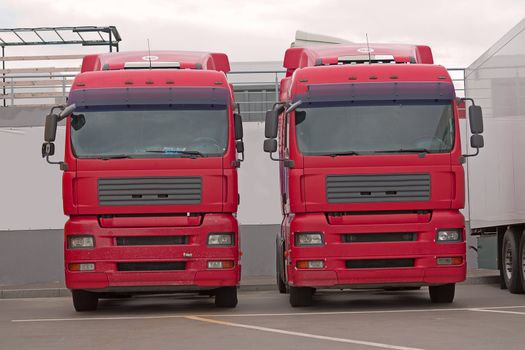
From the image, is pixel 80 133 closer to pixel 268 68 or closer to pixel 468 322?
pixel 468 322

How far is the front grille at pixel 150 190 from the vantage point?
51.9 ft

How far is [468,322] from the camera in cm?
1383

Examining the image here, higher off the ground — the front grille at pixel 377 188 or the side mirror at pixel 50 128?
the side mirror at pixel 50 128

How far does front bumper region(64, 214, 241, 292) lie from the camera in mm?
15789

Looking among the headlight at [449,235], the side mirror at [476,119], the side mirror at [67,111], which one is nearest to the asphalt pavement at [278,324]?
the headlight at [449,235]

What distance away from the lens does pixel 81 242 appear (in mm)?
15891

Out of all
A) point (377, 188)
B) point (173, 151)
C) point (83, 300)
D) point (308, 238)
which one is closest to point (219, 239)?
point (308, 238)

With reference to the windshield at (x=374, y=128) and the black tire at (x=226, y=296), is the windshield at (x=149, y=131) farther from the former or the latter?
the black tire at (x=226, y=296)

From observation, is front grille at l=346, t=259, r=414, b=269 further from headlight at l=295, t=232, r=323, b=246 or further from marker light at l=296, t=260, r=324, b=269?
headlight at l=295, t=232, r=323, b=246

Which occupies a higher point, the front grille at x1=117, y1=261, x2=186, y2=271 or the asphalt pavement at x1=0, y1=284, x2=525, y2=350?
the front grille at x1=117, y1=261, x2=186, y2=271

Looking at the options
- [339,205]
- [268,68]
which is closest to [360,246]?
[339,205]

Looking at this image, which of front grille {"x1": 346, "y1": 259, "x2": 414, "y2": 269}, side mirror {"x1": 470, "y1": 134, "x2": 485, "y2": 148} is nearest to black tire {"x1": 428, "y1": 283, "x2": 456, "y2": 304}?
front grille {"x1": 346, "y1": 259, "x2": 414, "y2": 269}

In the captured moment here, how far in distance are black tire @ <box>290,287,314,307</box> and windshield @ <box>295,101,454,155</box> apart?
7.14 feet

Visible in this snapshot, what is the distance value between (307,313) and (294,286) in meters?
0.48
